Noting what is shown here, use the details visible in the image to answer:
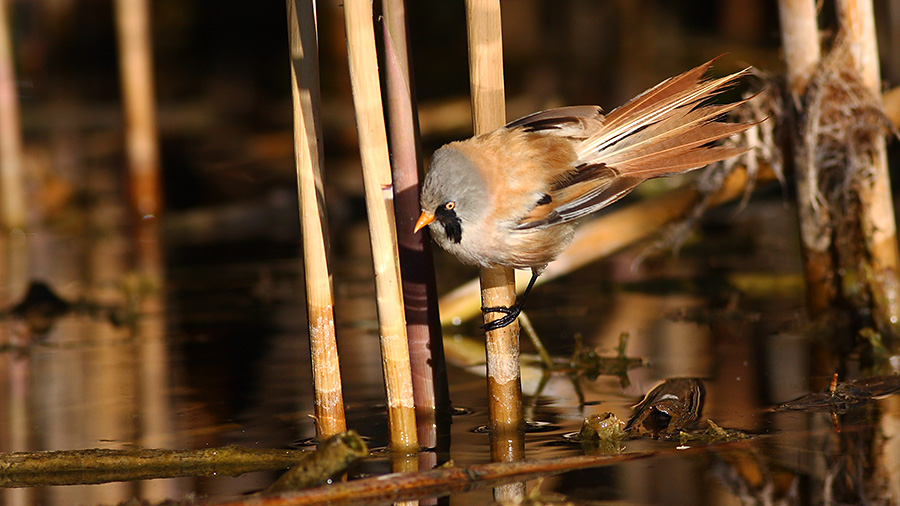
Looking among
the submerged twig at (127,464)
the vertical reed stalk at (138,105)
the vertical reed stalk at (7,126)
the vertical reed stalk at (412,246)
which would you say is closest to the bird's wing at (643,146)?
the vertical reed stalk at (412,246)

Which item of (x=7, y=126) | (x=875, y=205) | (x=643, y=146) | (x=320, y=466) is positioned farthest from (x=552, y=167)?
(x=7, y=126)

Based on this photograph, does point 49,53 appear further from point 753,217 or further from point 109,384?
point 109,384

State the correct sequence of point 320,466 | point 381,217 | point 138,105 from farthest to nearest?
point 138,105 → point 381,217 → point 320,466

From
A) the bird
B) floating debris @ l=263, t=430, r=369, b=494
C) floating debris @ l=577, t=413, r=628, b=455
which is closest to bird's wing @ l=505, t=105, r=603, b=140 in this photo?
the bird

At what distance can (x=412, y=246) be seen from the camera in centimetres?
271

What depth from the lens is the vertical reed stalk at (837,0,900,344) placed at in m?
3.47

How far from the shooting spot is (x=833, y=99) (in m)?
3.50

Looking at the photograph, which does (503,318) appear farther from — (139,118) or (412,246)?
(139,118)

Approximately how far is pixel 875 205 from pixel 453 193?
1.82 metres

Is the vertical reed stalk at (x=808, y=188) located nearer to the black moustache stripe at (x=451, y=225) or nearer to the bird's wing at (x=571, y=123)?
the bird's wing at (x=571, y=123)

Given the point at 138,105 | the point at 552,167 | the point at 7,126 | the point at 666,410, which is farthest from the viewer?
the point at 138,105

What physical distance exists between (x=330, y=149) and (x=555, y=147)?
22.1 ft

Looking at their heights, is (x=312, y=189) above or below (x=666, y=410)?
above

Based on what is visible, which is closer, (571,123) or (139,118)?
(571,123)
